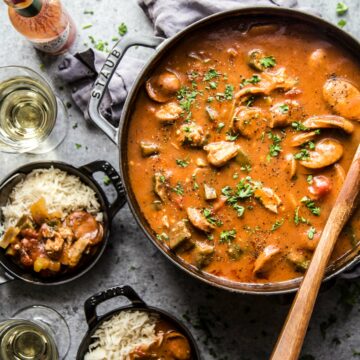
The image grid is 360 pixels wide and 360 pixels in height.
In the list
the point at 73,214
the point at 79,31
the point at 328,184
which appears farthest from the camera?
the point at 79,31

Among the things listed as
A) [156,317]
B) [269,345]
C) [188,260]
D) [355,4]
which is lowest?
[269,345]

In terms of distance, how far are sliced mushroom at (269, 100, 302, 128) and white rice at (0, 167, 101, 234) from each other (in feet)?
4.46

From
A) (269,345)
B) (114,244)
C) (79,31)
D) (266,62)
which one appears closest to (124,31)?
(79,31)

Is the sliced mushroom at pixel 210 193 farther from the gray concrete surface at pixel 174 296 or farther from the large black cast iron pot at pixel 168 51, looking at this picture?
the gray concrete surface at pixel 174 296

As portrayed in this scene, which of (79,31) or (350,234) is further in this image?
(79,31)

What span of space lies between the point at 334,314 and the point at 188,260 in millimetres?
1223

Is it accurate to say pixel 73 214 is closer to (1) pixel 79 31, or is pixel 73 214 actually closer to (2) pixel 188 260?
(2) pixel 188 260

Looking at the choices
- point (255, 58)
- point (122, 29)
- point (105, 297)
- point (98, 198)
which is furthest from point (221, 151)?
point (122, 29)

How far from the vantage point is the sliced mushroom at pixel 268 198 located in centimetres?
380

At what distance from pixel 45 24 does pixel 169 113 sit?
1092mm

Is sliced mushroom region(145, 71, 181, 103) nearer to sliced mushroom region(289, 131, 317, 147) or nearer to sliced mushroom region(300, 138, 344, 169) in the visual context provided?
sliced mushroom region(289, 131, 317, 147)

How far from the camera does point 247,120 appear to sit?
3.81m

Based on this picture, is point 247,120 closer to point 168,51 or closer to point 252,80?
point 252,80

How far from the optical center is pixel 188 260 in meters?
3.93
